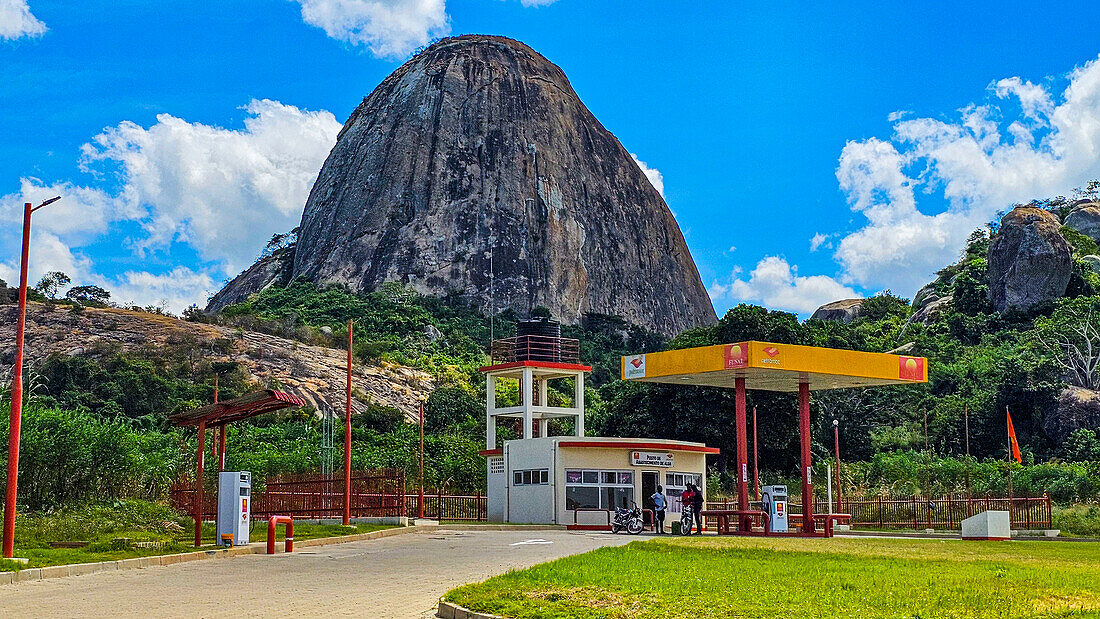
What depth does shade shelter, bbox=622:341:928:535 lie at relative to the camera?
32.5 metres

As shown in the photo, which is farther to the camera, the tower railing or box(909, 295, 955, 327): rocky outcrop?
box(909, 295, 955, 327): rocky outcrop

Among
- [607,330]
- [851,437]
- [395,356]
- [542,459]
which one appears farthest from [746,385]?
[607,330]

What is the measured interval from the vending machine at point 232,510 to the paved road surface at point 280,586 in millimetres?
1319

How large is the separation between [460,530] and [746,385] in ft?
34.7

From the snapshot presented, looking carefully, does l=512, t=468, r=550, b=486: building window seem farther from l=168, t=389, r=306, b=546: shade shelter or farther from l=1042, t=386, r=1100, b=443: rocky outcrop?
l=1042, t=386, r=1100, b=443: rocky outcrop

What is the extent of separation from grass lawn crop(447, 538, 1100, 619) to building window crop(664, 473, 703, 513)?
21.9 meters

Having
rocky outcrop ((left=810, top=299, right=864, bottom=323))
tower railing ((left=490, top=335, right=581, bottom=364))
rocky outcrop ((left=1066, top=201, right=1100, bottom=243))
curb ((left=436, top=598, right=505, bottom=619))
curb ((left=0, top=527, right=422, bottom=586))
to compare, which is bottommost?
curb ((left=0, top=527, right=422, bottom=586))

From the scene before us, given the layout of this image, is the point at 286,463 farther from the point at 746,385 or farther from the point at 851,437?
the point at 851,437

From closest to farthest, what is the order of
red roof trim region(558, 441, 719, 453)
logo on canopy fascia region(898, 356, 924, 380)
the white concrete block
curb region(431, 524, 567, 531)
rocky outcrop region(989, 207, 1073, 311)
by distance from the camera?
the white concrete block < logo on canopy fascia region(898, 356, 924, 380) < curb region(431, 524, 567, 531) < red roof trim region(558, 441, 719, 453) < rocky outcrop region(989, 207, 1073, 311)

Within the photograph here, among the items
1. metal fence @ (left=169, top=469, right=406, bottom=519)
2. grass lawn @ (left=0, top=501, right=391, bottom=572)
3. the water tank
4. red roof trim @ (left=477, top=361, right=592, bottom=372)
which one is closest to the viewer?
grass lawn @ (left=0, top=501, right=391, bottom=572)

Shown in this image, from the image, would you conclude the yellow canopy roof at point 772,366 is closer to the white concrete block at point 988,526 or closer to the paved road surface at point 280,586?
the white concrete block at point 988,526

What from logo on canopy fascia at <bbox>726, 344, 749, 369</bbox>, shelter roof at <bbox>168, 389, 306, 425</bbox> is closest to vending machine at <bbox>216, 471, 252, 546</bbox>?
shelter roof at <bbox>168, 389, 306, 425</bbox>

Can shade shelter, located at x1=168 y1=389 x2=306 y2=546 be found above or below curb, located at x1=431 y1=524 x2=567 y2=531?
above

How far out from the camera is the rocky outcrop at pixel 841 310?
436 ft
